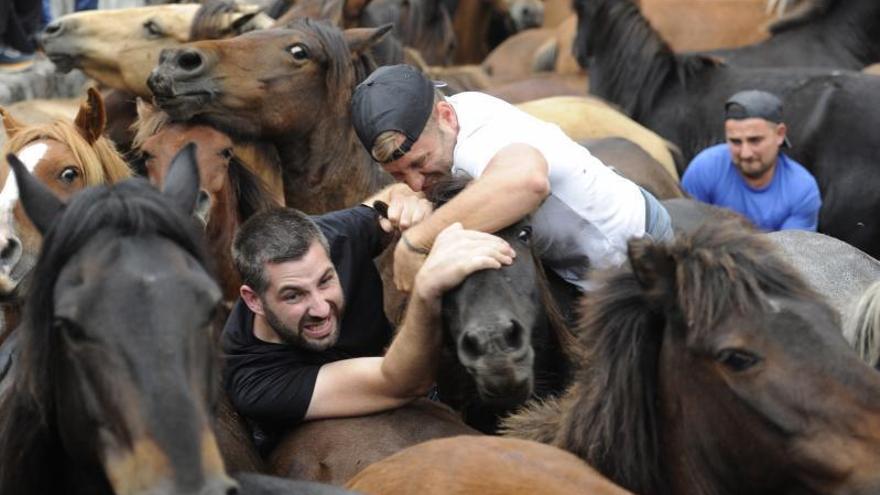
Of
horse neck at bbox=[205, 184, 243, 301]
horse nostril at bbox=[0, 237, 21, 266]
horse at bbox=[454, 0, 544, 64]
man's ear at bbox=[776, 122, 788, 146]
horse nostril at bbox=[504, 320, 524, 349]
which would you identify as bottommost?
horse at bbox=[454, 0, 544, 64]

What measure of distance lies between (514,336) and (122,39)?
3.91 metres

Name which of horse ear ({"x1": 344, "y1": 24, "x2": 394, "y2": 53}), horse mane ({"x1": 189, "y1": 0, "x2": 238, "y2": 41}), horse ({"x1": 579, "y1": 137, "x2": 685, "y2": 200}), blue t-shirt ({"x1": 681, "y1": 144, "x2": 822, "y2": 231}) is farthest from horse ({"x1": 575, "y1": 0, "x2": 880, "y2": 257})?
horse mane ({"x1": 189, "y1": 0, "x2": 238, "y2": 41})

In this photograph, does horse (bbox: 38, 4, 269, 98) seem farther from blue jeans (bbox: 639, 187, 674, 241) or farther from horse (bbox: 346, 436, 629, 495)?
horse (bbox: 346, 436, 629, 495)

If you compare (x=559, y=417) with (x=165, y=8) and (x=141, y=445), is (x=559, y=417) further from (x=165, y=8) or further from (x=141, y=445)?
(x=165, y=8)

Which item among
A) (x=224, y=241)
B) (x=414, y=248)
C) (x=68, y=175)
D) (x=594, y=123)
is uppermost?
(x=414, y=248)

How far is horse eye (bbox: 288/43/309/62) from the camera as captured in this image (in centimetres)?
617

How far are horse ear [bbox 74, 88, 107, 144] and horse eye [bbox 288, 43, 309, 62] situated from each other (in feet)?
3.36

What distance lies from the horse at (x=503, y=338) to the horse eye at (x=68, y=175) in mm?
1269

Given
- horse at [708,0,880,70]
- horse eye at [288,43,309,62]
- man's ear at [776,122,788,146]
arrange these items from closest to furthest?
horse eye at [288,43,309,62] → man's ear at [776,122,788,146] → horse at [708,0,880,70]

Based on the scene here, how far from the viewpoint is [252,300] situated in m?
4.21

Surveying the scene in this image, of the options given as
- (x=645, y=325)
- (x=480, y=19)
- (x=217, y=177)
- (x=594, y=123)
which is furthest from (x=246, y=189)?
(x=480, y=19)

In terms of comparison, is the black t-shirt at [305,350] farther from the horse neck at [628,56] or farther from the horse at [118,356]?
the horse neck at [628,56]

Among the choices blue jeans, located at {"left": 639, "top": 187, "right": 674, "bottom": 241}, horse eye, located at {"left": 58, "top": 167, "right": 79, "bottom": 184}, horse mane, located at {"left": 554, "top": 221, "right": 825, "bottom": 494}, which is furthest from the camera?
horse eye, located at {"left": 58, "top": 167, "right": 79, "bottom": 184}

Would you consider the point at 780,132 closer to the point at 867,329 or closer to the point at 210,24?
Result: the point at 210,24
